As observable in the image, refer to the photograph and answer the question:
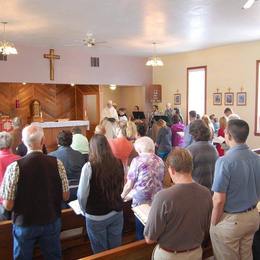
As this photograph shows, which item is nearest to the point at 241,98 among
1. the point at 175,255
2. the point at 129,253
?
the point at 129,253

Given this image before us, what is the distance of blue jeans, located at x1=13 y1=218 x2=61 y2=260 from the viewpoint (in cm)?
252

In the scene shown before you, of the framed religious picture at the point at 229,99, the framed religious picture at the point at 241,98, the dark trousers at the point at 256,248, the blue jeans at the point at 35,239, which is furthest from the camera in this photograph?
the framed religious picture at the point at 229,99

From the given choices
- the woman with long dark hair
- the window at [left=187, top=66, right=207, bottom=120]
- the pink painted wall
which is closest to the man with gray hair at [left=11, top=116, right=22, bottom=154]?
the woman with long dark hair

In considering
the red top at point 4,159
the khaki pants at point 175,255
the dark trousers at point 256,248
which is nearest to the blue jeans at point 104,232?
the khaki pants at point 175,255

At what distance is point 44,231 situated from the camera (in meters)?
2.58

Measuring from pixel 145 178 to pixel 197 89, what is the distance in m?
8.04

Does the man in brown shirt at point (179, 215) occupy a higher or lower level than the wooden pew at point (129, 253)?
higher

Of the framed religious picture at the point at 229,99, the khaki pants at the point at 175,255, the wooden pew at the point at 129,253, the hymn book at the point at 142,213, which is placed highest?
the framed religious picture at the point at 229,99

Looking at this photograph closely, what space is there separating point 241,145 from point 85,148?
2.52m

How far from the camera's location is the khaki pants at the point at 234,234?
2.44 meters

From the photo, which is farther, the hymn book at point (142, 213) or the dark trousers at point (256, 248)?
the dark trousers at point (256, 248)

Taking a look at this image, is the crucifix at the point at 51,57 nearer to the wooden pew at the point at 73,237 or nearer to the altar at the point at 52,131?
the altar at the point at 52,131

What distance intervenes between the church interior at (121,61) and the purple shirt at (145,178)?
57cm

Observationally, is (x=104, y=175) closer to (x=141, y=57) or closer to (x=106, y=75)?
(x=106, y=75)
